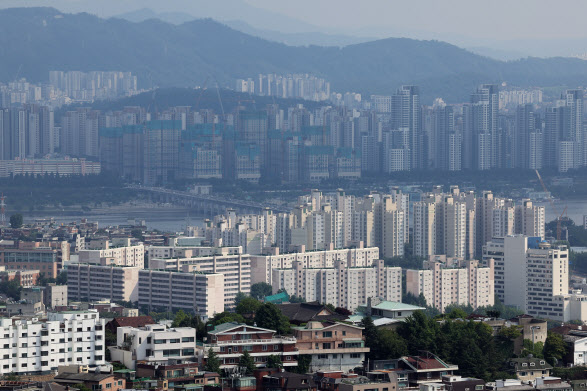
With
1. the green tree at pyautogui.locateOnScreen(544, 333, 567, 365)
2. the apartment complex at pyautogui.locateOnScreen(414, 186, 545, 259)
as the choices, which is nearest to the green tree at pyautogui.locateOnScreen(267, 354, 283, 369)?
the green tree at pyautogui.locateOnScreen(544, 333, 567, 365)

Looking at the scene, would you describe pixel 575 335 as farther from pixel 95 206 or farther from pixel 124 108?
pixel 124 108

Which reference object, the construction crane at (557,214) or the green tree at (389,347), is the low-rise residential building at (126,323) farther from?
the construction crane at (557,214)

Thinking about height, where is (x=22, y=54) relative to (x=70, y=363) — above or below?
above

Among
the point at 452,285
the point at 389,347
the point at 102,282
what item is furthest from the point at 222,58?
the point at 389,347

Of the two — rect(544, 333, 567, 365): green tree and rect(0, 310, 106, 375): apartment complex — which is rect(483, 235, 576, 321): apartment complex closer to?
rect(544, 333, 567, 365): green tree

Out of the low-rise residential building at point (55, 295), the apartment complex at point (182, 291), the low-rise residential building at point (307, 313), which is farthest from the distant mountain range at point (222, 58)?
the low-rise residential building at point (307, 313)

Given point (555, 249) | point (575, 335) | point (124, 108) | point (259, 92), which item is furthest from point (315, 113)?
point (575, 335)
